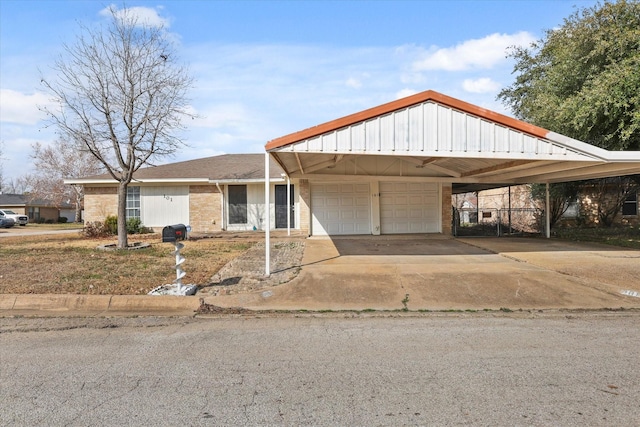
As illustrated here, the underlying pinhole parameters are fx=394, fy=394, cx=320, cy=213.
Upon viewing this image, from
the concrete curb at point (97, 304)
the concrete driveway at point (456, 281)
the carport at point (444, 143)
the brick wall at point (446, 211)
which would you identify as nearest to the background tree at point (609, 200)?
the brick wall at point (446, 211)

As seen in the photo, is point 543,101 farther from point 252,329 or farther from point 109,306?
point 109,306

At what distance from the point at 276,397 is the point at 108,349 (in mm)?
2428

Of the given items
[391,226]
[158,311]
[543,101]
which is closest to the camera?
[158,311]

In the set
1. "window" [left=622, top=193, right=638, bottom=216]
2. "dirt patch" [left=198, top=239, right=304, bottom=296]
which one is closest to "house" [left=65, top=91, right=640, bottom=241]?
"dirt patch" [left=198, top=239, right=304, bottom=296]

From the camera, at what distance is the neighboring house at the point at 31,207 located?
4547 cm

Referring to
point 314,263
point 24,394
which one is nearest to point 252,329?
point 24,394

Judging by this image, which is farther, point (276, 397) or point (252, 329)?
point (252, 329)

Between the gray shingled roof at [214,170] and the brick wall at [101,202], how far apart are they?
2.08ft

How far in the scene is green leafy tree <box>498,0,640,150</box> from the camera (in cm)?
1082

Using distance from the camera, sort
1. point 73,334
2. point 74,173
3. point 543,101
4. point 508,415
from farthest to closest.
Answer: point 74,173 < point 543,101 < point 73,334 < point 508,415

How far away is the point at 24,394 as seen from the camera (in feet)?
11.3

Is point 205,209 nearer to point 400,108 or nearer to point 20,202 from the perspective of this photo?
point 400,108

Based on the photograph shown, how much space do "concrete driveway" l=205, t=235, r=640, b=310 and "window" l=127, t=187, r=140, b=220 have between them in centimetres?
1153

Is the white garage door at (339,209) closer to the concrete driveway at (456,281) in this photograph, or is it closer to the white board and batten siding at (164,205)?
the concrete driveway at (456,281)
